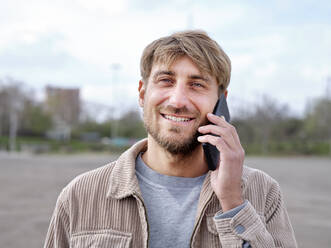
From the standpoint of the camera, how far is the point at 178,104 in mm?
2367

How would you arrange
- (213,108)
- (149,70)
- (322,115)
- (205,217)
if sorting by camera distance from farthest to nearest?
1. (322,115)
2. (149,70)
3. (213,108)
4. (205,217)

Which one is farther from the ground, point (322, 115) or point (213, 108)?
point (213, 108)

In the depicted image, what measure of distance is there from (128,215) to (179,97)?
0.82 metres

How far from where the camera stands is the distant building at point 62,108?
218 ft

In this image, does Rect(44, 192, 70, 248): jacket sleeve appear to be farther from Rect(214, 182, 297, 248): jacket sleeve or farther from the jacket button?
the jacket button

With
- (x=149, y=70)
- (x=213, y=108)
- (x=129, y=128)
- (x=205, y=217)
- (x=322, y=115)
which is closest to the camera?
(x=205, y=217)

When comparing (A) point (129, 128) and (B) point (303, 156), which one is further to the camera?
(A) point (129, 128)

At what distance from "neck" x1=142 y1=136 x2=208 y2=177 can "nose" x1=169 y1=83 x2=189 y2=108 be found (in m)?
0.33

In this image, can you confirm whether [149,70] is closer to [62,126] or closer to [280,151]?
[280,151]

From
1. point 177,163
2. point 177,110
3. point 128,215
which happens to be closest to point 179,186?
point 177,163

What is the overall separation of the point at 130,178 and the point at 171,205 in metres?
0.32

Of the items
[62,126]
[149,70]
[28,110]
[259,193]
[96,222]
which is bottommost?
[62,126]

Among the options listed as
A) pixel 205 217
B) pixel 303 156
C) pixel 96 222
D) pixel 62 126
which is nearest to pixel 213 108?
pixel 205 217

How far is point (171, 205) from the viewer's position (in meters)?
2.35
